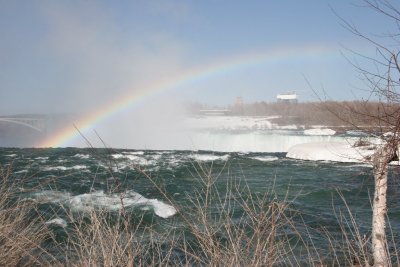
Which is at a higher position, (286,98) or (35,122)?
(286,98)

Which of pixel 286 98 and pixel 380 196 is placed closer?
pixel 380 196

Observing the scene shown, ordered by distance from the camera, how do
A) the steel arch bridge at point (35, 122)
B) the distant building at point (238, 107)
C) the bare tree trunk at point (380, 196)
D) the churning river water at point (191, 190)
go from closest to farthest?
the bare tree trunk at point (380, 196)
the churning river water at point (191, 190)
the steel arch bridge at point (35, 122)
the distant building at point (238, 107)

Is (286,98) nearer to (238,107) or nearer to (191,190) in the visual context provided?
(238,107)

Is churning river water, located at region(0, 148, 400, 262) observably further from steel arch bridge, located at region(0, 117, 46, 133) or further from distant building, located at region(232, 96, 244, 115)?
distant building, located at region(232, 96, 244, 115)

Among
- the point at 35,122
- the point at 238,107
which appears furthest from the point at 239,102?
the point at 35,122

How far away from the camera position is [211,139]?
42.0 m

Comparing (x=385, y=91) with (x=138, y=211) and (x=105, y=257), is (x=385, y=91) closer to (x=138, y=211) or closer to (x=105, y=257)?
(x=105, y=257)

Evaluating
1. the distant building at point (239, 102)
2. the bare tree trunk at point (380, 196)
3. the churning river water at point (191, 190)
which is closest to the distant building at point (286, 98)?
the distant building at point (239, 102)

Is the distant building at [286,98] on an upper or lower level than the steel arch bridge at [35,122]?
upper

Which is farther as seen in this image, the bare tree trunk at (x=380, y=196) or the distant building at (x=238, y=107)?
the distant building at (x=238, y=107)

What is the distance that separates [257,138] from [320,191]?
25.2 m

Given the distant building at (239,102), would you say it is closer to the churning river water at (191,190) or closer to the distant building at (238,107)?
the distant building at (238,107)

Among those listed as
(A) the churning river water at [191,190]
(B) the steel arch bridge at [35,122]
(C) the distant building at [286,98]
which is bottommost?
(A) the churning river water at [191,190]

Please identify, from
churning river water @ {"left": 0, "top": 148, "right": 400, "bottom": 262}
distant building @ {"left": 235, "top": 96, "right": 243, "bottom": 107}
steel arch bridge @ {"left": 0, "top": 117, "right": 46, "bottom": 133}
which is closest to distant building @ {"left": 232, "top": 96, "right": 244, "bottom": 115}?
distant building @ {"left": 235, "top": 96, "right": 243, "bottom": 107}
